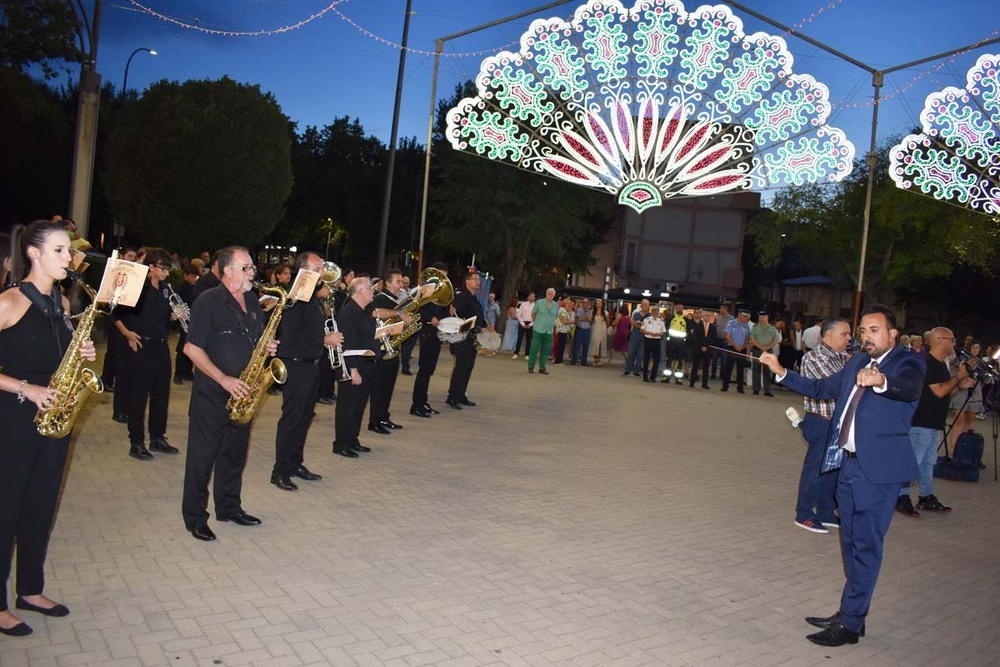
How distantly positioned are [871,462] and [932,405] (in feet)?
15.1

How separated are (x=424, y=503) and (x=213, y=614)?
9.50 ft

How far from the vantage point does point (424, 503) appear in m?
7.29

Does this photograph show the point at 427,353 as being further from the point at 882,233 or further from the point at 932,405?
the point at 882,233

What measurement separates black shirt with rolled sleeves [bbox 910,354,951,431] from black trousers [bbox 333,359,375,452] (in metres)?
5.92

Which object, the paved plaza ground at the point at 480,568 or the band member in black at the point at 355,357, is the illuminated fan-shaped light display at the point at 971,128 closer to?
the paved plaza ground at the point at 480,568

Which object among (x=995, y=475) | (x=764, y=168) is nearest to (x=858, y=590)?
(x=995, y=475)

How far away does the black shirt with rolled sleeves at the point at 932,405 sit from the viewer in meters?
8.85

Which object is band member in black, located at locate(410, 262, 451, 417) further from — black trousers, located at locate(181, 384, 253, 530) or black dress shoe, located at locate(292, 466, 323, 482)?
black trousers, located at locate(181, 384, 253, 530)

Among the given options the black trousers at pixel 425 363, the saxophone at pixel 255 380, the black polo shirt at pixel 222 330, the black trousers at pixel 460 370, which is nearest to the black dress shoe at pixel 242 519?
the saxophone at pixel 255 380

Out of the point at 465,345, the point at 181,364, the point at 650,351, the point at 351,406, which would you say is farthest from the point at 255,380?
the point at 650,351

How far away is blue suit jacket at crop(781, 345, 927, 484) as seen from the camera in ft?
16.1

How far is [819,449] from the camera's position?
25.5ft

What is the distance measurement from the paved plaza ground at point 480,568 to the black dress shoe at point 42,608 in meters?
0.07

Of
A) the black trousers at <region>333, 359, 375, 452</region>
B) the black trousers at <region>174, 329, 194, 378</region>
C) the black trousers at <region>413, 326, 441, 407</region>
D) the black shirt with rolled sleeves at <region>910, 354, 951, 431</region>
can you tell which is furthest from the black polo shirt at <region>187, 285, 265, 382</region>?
the black trousers at <region>174, 329, 194, 378</region>
